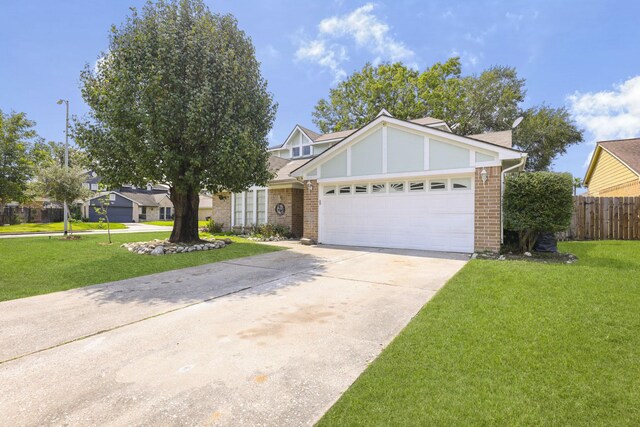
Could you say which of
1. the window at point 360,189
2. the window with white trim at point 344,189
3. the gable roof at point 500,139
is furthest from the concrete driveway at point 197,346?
the gable roof at point 500,139

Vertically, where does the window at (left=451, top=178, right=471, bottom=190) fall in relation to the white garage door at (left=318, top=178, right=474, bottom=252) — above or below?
above

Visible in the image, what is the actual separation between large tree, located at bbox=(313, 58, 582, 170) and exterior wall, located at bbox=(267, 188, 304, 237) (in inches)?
641

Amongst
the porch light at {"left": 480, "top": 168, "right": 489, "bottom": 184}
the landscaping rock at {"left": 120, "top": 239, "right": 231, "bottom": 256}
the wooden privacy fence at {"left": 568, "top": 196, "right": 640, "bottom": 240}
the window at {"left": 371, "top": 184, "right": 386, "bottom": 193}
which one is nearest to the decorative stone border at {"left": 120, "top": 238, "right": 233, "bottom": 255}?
A: the landscaping rock at {"left": 120, "top": 239, "right": 231, "bottom": 256}

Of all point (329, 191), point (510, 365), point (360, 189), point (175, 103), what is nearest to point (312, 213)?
point (329, 191)

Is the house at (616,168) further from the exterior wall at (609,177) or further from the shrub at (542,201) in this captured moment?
the shrub at (542,201)

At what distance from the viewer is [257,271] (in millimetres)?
6926

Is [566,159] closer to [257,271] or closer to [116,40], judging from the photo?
[257,271]

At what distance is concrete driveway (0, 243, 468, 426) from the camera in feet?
7.22

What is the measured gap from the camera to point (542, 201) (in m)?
7.83

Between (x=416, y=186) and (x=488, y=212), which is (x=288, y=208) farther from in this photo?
(x=488, y=212)

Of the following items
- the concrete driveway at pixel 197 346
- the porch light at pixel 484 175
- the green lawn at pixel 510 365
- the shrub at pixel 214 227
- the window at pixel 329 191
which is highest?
the porch light at pixel 484 175

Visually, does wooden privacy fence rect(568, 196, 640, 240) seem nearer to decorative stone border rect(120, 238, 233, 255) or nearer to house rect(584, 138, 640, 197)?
house rect(584, 138, 640, 197)

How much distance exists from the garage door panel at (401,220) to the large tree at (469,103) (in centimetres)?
1803

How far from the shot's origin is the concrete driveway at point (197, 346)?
86.7 inches
